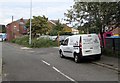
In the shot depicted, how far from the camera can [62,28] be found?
63.7 metres

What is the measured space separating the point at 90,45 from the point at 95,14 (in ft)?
9.95

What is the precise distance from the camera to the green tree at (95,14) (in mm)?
16281

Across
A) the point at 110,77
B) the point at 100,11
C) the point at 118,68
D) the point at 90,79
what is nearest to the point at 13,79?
the point at 90,79

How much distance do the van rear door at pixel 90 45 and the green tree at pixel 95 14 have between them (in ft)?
6.40

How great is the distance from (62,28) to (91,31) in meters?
43.8

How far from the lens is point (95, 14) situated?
18.7 meters

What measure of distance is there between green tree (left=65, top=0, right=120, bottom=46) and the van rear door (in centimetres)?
195

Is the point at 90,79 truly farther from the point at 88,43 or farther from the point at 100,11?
the point at 100,11

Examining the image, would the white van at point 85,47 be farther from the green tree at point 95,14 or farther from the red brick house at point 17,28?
the red brick house at point 17,28

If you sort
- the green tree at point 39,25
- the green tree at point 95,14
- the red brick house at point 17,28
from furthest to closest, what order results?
1. the red brick house at point 17,28
2. the green tree at point 39,25
3. the green tree at point 95,14

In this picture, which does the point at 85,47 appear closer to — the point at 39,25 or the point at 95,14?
the point at 95,14

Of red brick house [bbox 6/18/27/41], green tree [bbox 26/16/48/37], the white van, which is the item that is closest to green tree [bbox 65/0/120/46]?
the white van

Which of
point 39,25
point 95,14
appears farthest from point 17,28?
point 95,14

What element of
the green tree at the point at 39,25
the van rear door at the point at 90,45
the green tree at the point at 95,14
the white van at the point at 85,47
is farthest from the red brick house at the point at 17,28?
the van rear door at the point at 90,45
